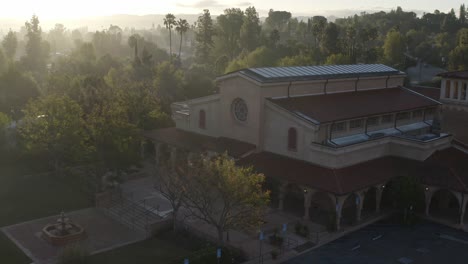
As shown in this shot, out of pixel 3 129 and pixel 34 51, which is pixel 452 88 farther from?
pixel 34 51

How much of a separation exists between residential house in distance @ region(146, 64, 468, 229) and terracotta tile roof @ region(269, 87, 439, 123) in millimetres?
118

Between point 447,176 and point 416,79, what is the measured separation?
94278 mm

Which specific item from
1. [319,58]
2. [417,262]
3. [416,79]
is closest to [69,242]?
[417,262]

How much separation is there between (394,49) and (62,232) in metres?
112

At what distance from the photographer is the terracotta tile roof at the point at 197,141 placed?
4625 centimetres

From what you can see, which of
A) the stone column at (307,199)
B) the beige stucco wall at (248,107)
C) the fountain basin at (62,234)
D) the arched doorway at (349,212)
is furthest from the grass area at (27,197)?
the arched doorway at (349,212)

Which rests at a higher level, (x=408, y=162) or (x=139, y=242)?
(x=408, y=162)

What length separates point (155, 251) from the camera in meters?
34.8

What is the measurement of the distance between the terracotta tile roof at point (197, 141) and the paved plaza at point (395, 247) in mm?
13557

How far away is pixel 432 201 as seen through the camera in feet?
144

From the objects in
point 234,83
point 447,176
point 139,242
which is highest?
point 234,83

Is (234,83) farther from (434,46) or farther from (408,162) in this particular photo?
(434,46)

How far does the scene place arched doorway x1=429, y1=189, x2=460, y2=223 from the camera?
138 ft

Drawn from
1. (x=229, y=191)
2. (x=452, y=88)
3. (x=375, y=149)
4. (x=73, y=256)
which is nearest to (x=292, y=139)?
(x=375, y=149)
